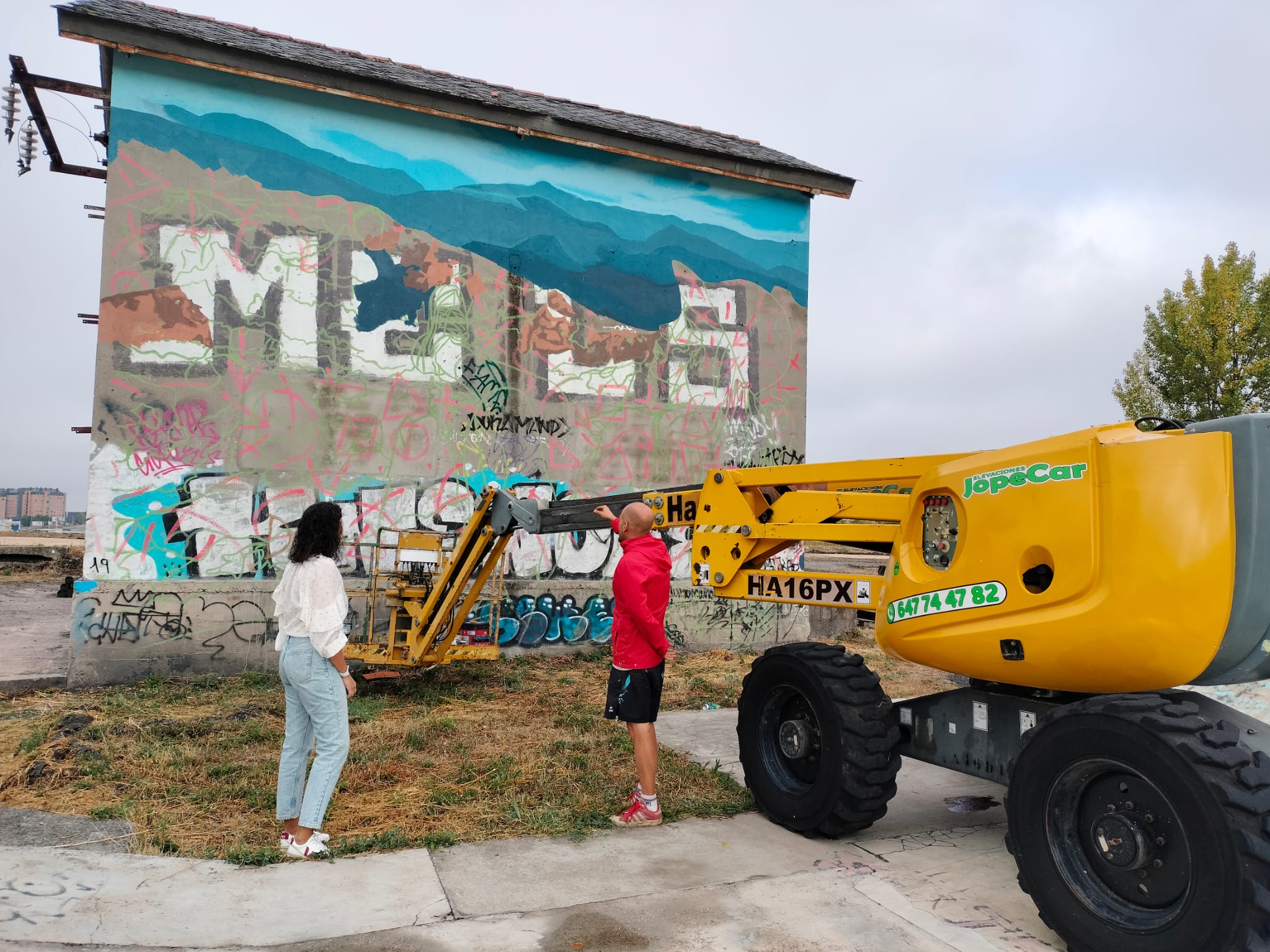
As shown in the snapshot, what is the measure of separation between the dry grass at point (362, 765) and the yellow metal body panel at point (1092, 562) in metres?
2.31

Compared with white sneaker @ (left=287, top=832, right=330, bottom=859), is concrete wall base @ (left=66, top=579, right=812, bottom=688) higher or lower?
higher

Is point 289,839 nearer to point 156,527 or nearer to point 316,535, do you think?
point 316,535

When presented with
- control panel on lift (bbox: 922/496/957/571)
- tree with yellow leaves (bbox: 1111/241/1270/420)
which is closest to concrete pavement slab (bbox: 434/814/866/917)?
control panel on lift (bbox: 922/496/957/571)

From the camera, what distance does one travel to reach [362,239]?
1083 cm

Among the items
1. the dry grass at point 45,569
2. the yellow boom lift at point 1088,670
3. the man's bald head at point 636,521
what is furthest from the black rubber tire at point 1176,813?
the dry grass at point 45,569

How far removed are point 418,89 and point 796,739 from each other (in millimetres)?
9261

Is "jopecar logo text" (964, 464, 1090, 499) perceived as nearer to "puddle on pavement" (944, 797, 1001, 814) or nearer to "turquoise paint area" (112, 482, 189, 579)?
"puddle on pavement" (944, 797, 1001, 814)

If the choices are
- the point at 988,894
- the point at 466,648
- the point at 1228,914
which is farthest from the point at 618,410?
the point at 1228,914

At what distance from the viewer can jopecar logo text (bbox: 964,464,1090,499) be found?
3.87m

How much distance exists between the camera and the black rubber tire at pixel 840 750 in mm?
4863

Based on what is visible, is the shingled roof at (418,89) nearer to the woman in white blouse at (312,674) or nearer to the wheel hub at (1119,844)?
the woman in white blouse at (312,674)

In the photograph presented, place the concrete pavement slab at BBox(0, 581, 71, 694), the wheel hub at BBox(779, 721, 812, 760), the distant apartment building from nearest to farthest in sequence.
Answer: the wheel hub at BBox(779, 721, 812, 760)
the concrete pavement slab at BBox(0, 581, 71, 694)
the distant apartment building

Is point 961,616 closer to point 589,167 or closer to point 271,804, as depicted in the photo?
point 271,804

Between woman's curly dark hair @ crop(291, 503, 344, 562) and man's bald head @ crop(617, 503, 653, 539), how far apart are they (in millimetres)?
1792
